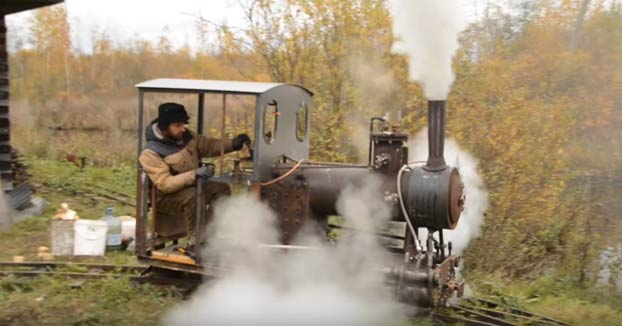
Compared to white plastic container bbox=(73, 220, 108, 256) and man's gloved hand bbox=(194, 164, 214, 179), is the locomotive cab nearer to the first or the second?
man's gloved hand bbox=(194, 164, 214, 179)

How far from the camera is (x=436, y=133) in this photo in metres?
5.30

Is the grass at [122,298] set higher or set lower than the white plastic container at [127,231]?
lower

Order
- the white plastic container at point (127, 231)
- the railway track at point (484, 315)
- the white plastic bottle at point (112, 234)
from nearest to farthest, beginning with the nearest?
the railway track at point (484, 315), the white plastic bottle at point (112, 234), the white plastic container at point (127, 231)

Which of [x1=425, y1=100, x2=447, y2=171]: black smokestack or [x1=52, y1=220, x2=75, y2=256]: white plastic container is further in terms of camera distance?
[x1=52, y1=220, x2=75, y2=256]: white plastic container

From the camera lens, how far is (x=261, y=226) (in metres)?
5.82

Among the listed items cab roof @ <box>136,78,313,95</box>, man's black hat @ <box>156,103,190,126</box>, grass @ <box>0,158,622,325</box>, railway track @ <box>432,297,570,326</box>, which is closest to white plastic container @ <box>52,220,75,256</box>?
grass @ <box>0,158,622,325</box>

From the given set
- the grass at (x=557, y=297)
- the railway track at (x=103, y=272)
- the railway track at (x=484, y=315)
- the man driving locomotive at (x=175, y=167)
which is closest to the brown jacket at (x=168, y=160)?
the man driving locomotive at (x=175, y=167)

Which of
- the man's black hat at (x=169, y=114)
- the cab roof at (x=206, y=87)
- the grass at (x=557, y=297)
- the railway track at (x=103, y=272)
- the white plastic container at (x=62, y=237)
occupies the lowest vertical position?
the grass at (x=557, y=297)

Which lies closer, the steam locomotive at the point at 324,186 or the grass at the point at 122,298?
the steam locomotive at the point at 324,186

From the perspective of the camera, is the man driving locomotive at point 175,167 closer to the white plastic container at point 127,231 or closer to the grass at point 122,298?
the grass at point 122,298

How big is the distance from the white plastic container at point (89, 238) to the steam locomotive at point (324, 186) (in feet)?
4.59

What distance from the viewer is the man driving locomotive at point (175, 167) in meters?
5.76

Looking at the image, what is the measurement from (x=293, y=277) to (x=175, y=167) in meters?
1.47

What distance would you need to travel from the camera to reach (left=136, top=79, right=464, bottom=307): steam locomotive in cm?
530
